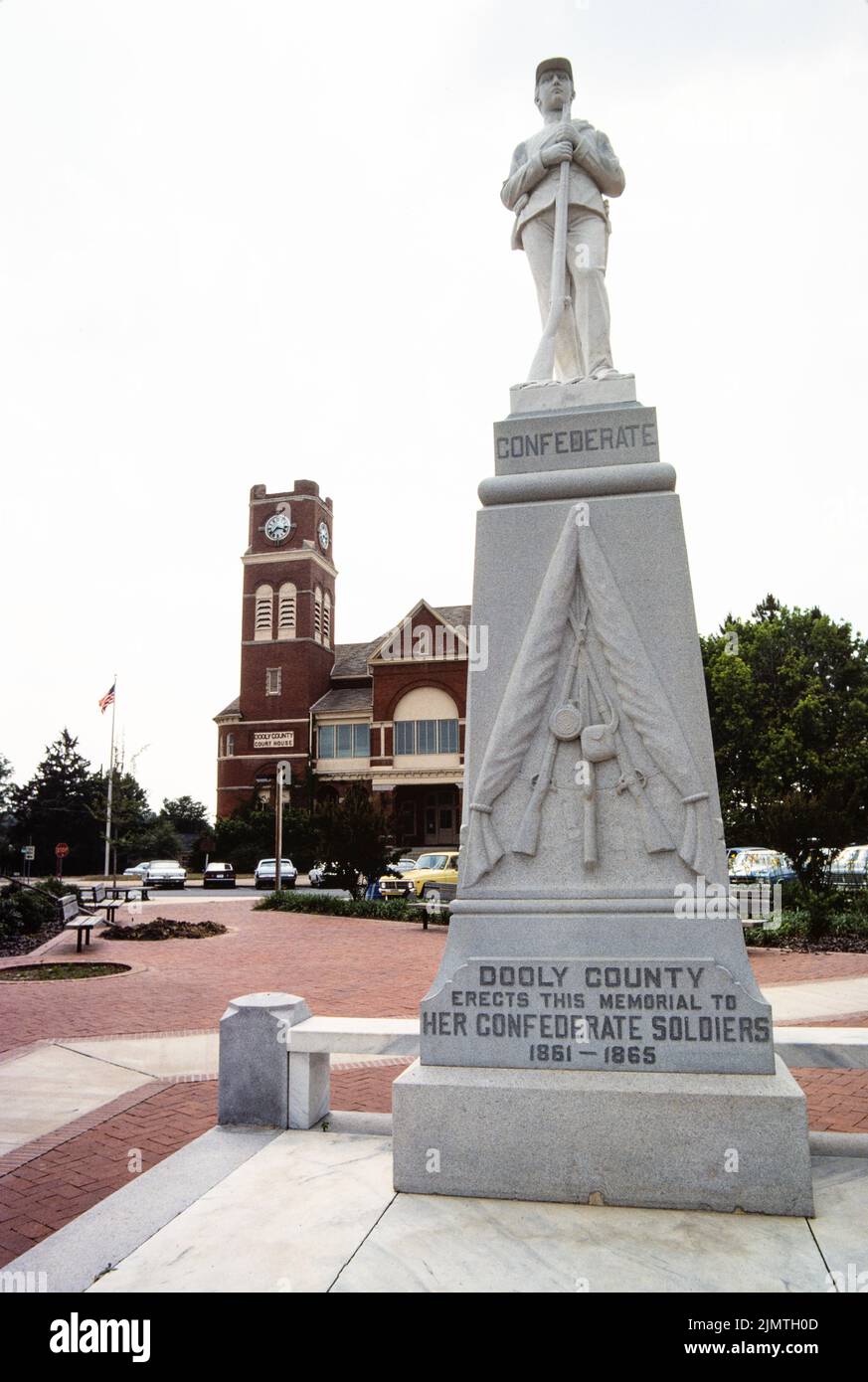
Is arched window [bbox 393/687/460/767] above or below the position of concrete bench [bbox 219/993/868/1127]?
above

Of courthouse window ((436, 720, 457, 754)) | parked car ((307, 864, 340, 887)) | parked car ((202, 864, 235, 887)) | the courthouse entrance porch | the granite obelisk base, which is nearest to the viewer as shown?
the granite obelisk base

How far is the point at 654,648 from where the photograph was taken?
166 inches

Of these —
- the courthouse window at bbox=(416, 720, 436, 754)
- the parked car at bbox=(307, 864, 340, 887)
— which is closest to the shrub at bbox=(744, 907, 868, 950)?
the parked car at bbox=(307, 864, 340, 887)

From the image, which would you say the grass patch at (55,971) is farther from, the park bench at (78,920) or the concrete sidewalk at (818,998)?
the concrete sidewalk at (818,998)

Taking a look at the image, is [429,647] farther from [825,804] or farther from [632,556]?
[632,556]

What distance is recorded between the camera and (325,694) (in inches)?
2055

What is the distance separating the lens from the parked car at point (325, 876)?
77.3ft

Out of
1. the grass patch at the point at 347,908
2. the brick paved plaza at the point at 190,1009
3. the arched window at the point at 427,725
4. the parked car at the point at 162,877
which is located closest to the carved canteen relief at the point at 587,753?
the brick paved plaza at the point at 190,1009

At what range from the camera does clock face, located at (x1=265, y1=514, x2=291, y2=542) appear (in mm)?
52688

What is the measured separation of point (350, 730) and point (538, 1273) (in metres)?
46.9

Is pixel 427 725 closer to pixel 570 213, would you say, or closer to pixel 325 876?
pixel 325 876

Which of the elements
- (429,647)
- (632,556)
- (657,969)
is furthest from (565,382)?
(429,647)

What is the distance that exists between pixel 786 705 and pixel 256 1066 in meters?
38.7

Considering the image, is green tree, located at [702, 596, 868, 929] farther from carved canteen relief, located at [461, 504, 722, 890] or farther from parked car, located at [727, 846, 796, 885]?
carved canteen relief, located at [461, 504, 722, 890]
